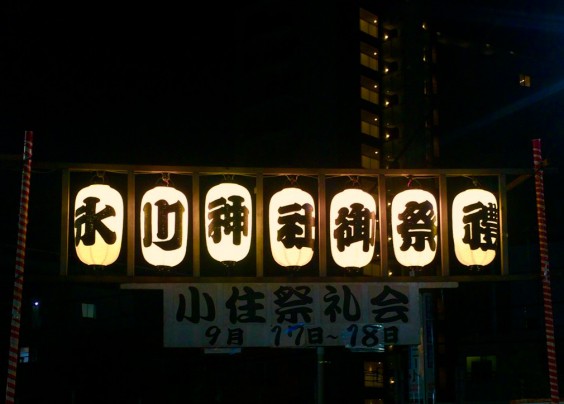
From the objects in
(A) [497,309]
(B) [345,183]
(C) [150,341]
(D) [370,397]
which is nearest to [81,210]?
(B) [345,183]

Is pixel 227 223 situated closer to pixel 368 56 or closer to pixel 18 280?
pixel 18 280

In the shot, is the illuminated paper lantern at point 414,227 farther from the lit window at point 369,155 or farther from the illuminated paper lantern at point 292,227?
the lit window at point 369,155

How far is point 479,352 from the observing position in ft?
126

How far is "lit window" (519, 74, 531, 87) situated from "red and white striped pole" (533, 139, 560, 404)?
39.3 meters

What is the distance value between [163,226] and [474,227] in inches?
178

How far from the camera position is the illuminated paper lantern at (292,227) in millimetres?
11305

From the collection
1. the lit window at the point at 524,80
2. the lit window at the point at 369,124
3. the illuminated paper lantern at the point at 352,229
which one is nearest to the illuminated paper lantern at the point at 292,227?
the illuminated paper lantern at the point at 352,229

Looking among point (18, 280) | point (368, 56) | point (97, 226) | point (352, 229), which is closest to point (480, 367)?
point (368, 56)

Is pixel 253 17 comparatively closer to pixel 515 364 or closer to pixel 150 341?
pixel 150 341

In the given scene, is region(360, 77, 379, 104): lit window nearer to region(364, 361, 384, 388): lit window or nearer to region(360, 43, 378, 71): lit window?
region(360, 43, 378, 71): lit window

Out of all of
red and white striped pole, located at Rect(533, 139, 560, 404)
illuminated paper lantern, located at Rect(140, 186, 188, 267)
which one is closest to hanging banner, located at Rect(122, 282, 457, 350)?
illuminated paper lantern, located at Rect(140, 186, 188, 267)

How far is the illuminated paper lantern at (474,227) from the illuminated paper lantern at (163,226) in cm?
398

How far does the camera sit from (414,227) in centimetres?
1149

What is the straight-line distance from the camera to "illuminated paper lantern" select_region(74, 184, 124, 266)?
1101cm
